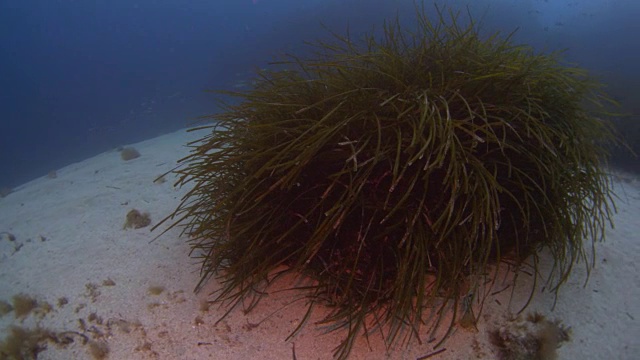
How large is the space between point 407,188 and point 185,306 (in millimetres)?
1929

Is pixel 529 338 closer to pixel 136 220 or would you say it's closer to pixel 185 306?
pixel 185 306

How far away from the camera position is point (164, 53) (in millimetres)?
75500

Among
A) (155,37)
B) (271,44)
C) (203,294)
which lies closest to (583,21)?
(271,44)

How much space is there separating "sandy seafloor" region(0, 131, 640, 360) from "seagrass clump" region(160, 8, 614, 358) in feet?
0.51

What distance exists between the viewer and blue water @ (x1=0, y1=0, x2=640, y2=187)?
23.9m

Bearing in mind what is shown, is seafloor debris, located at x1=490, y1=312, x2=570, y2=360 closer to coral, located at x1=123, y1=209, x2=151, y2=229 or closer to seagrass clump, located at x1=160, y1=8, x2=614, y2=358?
seagrass clump, located at x1=160, y1=8, x2=614, y2=358

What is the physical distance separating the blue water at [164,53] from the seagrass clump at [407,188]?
133 cm

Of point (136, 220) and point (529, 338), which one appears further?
point (136, 220)

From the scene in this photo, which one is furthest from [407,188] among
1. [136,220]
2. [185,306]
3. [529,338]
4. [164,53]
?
[164,53]

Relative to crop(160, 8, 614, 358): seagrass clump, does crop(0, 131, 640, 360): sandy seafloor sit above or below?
below

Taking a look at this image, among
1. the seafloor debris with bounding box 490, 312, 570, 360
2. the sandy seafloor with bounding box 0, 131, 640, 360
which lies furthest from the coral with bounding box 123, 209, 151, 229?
the seafloor debris with bounding box 490, 312, 570, 360

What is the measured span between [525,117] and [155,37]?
101 meters

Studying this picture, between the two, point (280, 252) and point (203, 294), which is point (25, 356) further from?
point (280, 252)

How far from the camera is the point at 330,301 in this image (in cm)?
241
